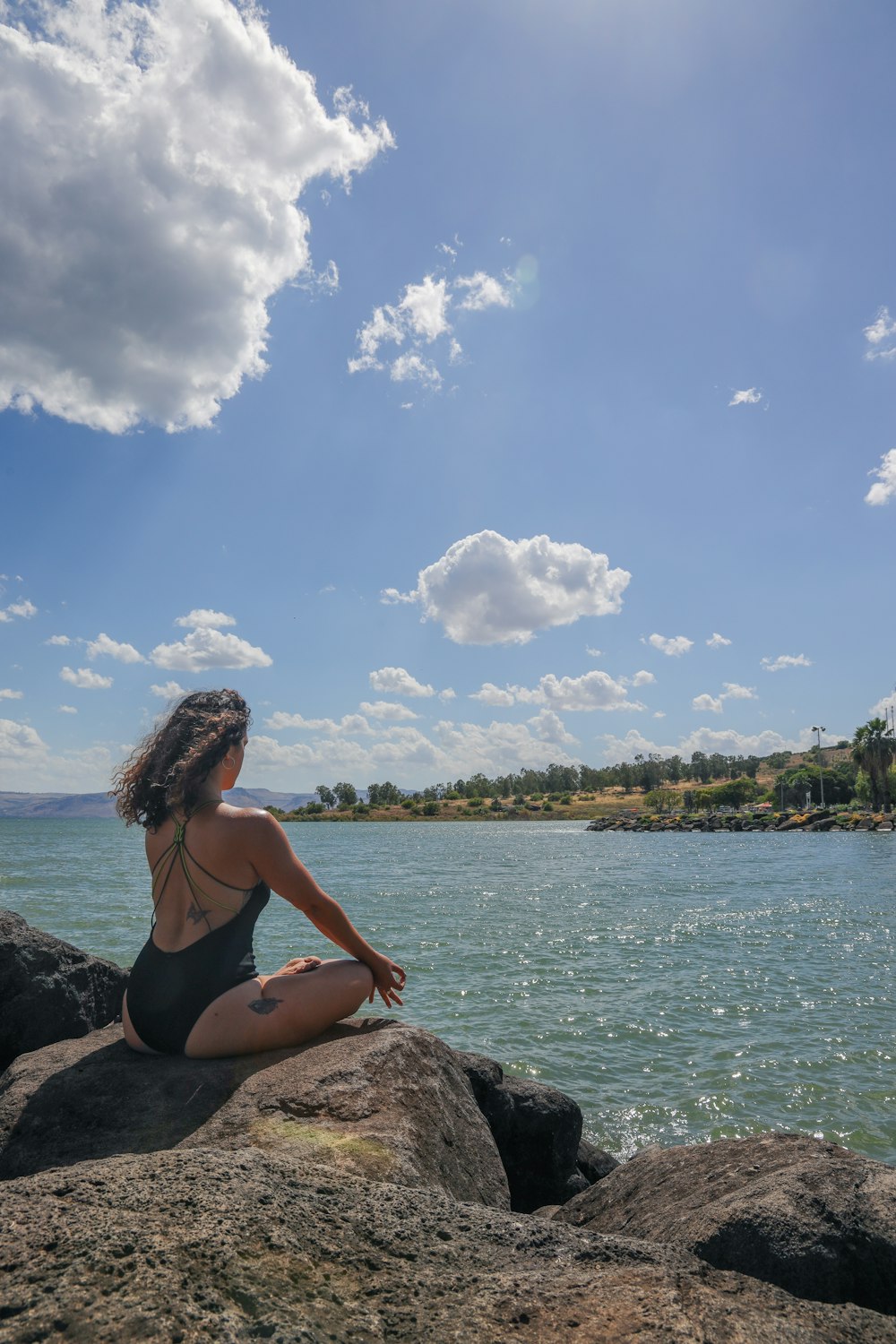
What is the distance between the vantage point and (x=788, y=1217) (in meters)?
3.13

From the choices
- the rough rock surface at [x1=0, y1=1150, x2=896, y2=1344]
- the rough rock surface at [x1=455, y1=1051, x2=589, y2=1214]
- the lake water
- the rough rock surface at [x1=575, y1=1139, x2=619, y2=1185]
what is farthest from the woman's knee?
the lake water

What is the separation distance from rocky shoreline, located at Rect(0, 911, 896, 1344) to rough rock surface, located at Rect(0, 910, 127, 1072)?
4.03 feet

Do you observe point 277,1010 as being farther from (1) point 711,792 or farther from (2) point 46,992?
(1) point 711,792

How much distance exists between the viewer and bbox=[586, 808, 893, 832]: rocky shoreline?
83.3 metres

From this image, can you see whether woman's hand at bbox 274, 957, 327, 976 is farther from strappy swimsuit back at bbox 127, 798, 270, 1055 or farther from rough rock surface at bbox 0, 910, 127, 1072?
rough rock surface at bbox 0, 910, 127, 1072

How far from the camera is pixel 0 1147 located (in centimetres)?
371

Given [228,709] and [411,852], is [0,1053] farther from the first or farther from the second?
[411,852]

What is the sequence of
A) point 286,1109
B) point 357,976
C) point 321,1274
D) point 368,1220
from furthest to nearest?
1. point 357,976
2. point 286,1109
3. point 368,1220
4. point 321,1274

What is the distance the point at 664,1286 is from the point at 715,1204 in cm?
163

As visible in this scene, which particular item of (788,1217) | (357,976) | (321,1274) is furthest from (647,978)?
(321,1274)

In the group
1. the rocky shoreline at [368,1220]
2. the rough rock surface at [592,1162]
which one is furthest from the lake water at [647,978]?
the rocky shoreline at [368,1220]

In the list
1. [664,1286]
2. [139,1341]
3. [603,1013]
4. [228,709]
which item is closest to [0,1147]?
[228,709]

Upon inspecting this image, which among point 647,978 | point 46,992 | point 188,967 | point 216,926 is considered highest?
point 216,926

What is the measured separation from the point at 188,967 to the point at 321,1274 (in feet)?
7.31
